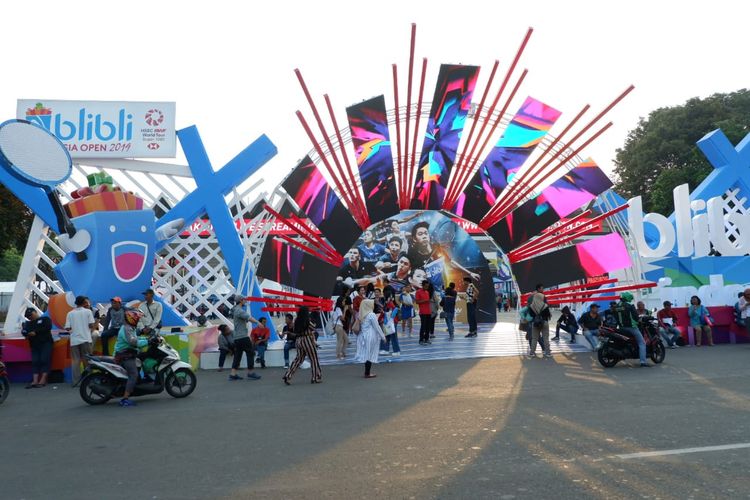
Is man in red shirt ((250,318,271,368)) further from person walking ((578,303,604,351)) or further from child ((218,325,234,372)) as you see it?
person walking ((578,303,604,351))

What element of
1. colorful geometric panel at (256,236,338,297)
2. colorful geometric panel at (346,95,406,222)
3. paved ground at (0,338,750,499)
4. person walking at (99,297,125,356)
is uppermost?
colorful geometric panel at (346,95,406,222)

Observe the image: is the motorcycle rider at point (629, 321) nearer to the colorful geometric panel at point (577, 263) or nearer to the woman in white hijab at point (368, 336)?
the colorful geometric panel at point (577, 263)

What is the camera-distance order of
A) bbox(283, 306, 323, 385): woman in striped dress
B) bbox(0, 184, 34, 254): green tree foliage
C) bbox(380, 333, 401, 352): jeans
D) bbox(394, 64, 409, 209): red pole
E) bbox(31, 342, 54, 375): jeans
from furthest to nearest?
bbox(0, 184, 34, 254): green tree foliage → bbox(380, 333, 401, 352): jeans → bbox(394, 64, 409, 209): red pole → bbox(31, 342, 54, 375): jeans → bbox(283, 306, 323, 385): woman in striped dress

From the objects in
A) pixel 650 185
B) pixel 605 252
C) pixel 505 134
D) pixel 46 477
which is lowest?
pixel 46 477

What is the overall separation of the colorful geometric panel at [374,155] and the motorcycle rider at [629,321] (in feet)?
17.8

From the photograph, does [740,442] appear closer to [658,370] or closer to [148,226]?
[658,370]


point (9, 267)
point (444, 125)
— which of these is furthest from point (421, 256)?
point (9, 267)

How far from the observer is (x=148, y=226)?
15219 mm

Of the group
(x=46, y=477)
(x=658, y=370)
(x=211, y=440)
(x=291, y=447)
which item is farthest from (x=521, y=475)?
(x=658, y=370)

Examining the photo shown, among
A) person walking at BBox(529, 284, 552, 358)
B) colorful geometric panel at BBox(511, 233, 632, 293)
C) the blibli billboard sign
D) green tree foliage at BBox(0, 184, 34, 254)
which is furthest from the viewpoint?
green tree foliage at BBox(0, 184, 34, 254)

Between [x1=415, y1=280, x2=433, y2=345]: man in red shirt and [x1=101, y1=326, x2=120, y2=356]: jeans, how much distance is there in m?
6.09

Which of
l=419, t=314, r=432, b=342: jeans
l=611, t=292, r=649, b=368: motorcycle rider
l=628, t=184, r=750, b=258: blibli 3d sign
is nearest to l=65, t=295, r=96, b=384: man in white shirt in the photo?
l=419, t=314, r=432, b=342: jeans

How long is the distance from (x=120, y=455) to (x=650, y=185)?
122 ft

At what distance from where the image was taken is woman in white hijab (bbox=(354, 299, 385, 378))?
11312mm
